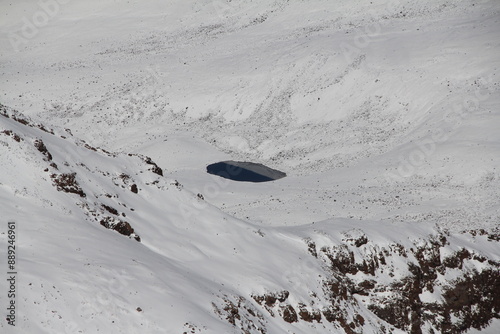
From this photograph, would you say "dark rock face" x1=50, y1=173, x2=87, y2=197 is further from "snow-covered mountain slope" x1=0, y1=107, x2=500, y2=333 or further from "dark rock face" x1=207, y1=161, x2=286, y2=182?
"dark rock face" x1=207, y1=161, x2=286, y2=182

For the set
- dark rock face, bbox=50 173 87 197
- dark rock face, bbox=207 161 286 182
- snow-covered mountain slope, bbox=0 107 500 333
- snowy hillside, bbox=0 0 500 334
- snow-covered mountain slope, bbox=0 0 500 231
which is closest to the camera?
snow-covered mountain slope, bbox=0 107 500 333

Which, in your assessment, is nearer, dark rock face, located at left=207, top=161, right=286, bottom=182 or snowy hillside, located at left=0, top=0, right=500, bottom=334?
snowy hillside, located at left=0, top=0, right=500, bottom=334

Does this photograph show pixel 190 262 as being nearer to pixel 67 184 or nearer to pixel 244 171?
pixel 67 184

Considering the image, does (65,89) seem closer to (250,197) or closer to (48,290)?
(250,197)

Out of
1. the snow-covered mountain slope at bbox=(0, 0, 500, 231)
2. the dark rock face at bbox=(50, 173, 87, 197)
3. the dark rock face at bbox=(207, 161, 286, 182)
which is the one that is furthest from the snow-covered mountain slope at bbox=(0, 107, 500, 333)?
the dark rock face at bbox=(207, 161, 286, 182)

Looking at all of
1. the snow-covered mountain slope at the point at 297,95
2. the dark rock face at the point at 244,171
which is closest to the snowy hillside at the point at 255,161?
the snow-covered mountain slope at the point at 297,95

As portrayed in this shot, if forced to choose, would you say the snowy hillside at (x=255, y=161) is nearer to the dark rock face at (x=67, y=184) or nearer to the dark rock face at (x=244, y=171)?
the dark rock face at (x=67, y=184)
